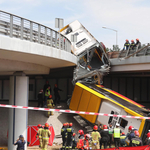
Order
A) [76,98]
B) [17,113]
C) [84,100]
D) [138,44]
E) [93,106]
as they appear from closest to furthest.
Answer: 1. [17,113]
2. [93,106]
3. [84,100]
4. [76,98]
5. [138,44]

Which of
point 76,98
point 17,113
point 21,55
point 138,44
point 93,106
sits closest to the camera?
point 21,55

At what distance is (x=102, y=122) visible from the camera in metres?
13.5

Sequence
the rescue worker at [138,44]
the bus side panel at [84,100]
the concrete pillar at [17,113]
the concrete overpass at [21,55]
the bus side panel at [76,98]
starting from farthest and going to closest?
the rescue worker at [138,44] → the bus side panel at [76,98] → the bus side panel at [84,100] → the concrete pillar at [17,113] → the concrete overpass at [21,55]

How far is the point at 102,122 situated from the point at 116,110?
3.82ft

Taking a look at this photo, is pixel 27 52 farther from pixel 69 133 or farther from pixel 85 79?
pixel 85 79

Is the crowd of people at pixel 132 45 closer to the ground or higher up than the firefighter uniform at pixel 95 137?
higher up

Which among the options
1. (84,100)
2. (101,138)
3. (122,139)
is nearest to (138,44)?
(84,100)

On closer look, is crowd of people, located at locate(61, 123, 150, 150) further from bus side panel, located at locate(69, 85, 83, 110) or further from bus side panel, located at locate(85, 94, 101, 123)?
bus side panel, located at locate(69, 85, 83, 110)

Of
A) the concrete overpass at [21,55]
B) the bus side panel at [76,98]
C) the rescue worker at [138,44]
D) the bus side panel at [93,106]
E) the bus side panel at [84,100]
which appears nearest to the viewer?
the concrete overpass at [21,55]

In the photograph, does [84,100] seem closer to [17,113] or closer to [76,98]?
[76,98]

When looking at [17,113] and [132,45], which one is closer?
[17,113]

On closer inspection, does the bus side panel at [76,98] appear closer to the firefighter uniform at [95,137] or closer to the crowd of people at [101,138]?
the crowd of people at [101,138]

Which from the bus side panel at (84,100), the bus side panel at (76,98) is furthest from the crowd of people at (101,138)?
the bus side panel at (76,98)

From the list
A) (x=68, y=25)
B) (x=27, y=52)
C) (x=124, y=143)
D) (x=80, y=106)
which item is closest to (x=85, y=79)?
(x=80, y=106)
